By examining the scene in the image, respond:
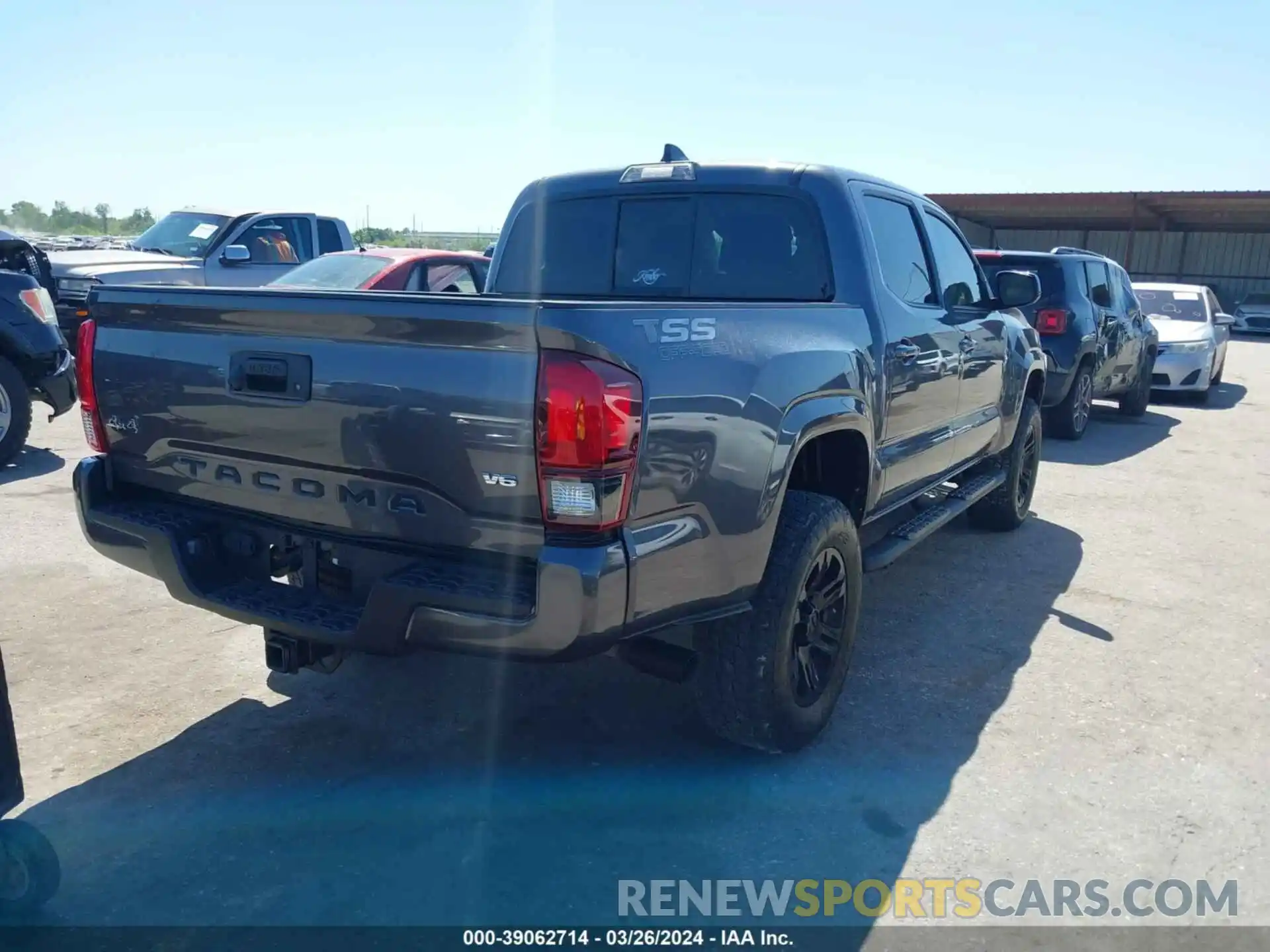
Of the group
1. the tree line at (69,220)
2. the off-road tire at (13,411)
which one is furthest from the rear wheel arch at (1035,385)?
the tree line at (69,220)

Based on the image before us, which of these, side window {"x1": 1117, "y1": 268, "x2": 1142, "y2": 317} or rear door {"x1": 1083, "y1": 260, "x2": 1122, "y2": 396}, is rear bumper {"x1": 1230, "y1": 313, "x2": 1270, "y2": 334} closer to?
side window {"x1": 1117, "y1": 268, "x2": 1142, "y2": 317}

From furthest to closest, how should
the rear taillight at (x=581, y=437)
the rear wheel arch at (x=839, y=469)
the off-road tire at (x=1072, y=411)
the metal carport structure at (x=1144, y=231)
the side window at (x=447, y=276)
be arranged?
the metal carport structure at (x=1144, y=231) < the off-road tire at (x=1072, y=411) < the side window at (x=447, y=276) < the rear wheel arch at (x=839, y=469) < the rear taillight at (x=581, y=437)

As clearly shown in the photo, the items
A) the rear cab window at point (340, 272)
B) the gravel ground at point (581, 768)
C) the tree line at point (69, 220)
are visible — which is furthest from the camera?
the tree line at point (69, 220)

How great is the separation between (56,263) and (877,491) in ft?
34.9

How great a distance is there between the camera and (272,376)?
112 inches

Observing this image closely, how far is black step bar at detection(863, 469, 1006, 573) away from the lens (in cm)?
406

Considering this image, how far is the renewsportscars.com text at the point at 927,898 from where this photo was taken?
105 inches

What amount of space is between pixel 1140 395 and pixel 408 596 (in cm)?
1150

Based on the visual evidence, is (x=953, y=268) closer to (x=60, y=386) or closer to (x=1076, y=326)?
(x=1076, y=326)

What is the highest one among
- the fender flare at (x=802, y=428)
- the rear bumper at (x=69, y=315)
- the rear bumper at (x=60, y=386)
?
the fender flare at (x=802, y=428)

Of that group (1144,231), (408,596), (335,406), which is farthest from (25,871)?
(1144,231)

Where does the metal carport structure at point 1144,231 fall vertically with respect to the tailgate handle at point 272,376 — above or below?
above

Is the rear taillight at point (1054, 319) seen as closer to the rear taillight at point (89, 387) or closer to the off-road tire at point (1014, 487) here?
the off-road tire at point (1014, 487)

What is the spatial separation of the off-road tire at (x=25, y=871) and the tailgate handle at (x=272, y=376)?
4.28ft
